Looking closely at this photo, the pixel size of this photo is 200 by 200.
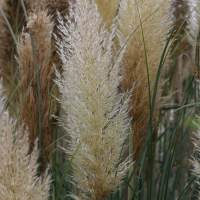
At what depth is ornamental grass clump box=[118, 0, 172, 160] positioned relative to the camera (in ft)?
4.51

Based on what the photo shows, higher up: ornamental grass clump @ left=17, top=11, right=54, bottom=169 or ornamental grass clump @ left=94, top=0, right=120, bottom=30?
ornamental grass clump @ left=94, top=0, right=120, bottom=30

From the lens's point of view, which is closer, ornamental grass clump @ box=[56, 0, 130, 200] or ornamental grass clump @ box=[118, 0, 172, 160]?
ornamental grass clump @ box=[56, 0, 130, 200]

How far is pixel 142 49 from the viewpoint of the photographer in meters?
1.40

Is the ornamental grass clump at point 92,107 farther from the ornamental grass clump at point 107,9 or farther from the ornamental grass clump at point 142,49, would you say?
the ornamental grass clump at point 107,9

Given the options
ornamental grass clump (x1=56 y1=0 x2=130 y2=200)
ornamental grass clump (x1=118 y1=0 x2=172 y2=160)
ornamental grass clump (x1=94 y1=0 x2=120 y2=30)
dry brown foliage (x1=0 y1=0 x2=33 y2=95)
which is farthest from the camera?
dry brown foliage (x1=0 y1=0 x2=33 y2=95)

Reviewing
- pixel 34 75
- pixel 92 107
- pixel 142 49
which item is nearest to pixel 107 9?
pixel 142 49

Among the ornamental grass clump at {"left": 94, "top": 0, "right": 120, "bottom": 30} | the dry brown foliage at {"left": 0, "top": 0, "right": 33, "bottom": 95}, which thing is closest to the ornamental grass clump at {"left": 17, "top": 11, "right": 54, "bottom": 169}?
the ornamental grass clump at {"left": 94, "top": 0, "right": 120, "bottom": 30}

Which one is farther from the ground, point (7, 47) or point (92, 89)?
point (7, 47)

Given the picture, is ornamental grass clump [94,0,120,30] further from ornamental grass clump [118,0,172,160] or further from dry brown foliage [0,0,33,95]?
dry brown foliage [0,0,33,95]

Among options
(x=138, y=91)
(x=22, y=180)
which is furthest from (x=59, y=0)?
(x=22, y=180)

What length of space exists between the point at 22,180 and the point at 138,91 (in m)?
0.76

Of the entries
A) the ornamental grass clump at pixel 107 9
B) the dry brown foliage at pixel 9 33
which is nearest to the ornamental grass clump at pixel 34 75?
the ornamental grass clump at pixel 107 9

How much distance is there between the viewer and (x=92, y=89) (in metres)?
1.06

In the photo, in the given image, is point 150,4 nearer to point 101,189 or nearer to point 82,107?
point 82,107
